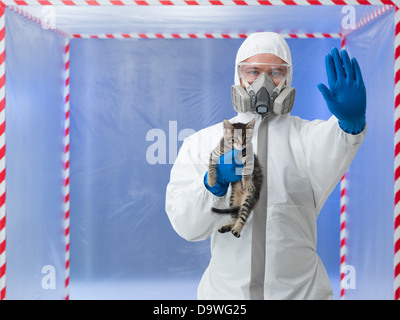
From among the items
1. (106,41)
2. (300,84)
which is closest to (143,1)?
(106,41)

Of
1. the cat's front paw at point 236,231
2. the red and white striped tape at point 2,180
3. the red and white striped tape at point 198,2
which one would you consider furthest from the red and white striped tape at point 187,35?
the cat's front paw at point 236,231

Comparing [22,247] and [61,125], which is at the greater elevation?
[61,125]

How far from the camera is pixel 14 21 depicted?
101 inches

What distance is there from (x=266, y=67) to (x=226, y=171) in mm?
559

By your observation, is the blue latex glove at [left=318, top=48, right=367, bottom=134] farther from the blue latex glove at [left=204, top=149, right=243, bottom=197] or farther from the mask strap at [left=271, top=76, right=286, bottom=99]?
the blue latex glove at [left=204, top=149, right=243, bottom=197]

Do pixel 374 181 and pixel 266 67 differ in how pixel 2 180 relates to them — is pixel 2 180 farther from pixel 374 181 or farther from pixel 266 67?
pixel 374 181

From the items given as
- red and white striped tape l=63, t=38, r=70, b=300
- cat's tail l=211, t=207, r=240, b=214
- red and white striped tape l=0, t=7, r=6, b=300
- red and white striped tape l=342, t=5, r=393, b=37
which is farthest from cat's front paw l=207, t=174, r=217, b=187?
red and white striped tape l=63, t=38, r=70, b=300

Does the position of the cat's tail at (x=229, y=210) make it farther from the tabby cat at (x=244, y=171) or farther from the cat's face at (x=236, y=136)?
the cat's face at (x=236, y=136)

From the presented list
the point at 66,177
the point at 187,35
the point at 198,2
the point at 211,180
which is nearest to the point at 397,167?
the point at 211,180

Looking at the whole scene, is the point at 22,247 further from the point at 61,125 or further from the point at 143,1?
the point at 143,1

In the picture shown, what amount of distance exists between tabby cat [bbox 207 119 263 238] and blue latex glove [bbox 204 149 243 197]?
0.06 feet

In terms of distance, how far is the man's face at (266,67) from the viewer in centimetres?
204

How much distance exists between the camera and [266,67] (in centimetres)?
204

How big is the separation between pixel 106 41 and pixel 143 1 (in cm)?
117
